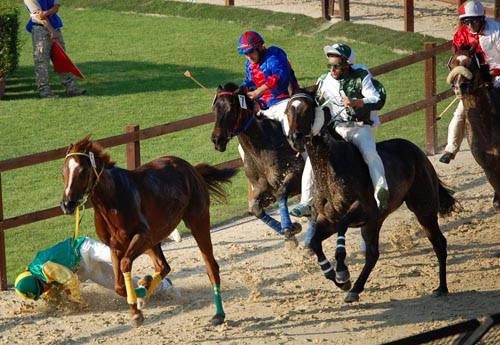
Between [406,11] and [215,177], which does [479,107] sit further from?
[406,11]

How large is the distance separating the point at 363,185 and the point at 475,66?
1.97m

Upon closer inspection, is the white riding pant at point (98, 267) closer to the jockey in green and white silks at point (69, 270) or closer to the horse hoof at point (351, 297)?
the jockey in green and white silks at point (69, 270)

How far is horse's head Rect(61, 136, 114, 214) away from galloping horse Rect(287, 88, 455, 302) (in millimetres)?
1657

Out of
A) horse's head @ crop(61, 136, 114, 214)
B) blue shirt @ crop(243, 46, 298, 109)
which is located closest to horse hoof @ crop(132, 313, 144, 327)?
horse's head @ crop(61, 136, 114, 214)

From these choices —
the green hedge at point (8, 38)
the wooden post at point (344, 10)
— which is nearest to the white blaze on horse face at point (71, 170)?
the green hedge at point (8, 38)

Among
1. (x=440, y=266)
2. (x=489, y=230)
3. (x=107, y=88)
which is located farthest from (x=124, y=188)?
(x=107, y=88)

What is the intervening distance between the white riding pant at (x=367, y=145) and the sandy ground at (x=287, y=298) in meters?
1.13

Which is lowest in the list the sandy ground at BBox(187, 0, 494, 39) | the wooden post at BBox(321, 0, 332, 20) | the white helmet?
the sandy ground at BBox(187, 0, 494, 39)

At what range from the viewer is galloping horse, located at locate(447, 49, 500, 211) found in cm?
1195

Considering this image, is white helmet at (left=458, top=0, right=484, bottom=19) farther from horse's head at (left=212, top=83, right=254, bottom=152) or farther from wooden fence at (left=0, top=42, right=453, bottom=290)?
horse's head at (left=212, top=83, right=254, bottom=152)

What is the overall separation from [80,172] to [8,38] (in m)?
9.96

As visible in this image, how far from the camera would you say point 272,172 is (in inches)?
488

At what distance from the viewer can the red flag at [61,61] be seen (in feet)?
61.8

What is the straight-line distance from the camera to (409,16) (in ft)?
69.4
